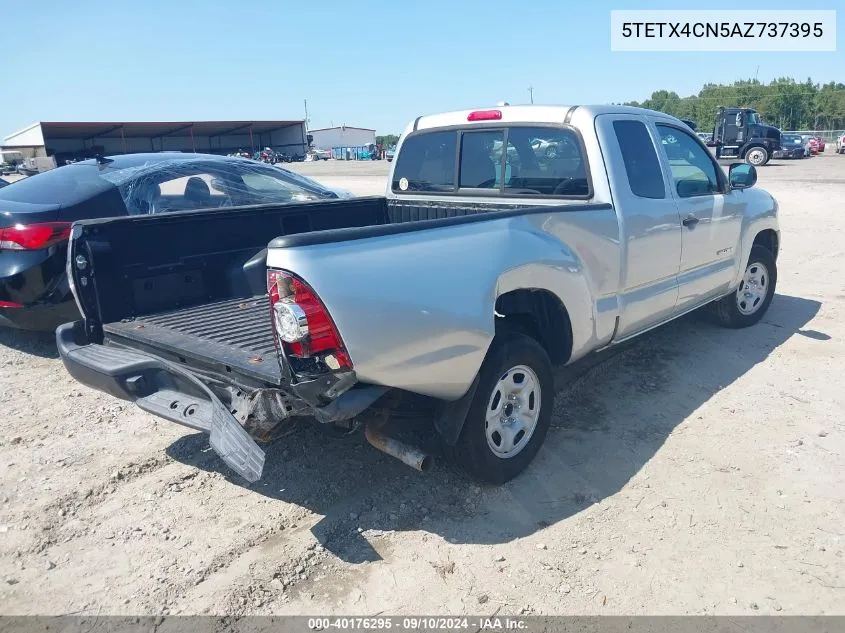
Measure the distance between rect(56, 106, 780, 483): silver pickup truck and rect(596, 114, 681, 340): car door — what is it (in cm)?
2

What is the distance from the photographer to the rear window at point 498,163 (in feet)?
13.9

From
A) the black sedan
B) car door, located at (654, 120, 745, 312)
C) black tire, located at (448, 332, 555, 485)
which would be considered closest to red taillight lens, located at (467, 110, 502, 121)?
car door, located at (654, 120, 745, 312)

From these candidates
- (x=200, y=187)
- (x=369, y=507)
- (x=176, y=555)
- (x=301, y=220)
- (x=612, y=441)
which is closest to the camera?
(x=176, y=555)

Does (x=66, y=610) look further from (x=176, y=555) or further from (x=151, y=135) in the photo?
(x=151, y=135)

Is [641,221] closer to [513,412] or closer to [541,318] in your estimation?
[541,318]

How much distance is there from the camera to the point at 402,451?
3061 millimetres

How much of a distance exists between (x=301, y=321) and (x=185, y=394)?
96cm

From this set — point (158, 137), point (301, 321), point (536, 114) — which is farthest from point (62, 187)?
point (158, 137)

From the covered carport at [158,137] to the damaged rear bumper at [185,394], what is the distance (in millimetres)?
37840

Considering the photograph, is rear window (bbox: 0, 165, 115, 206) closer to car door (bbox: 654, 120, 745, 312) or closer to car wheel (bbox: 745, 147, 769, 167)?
car door (bbox: 654, 120, 745, 312)

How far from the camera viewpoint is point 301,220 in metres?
4.89

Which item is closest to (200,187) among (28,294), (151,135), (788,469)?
(28,294)

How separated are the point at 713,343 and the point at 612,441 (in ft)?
Result: 7.53

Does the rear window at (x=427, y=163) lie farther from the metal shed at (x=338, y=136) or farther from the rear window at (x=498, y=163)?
the metal shed at (x=338, y=136)
